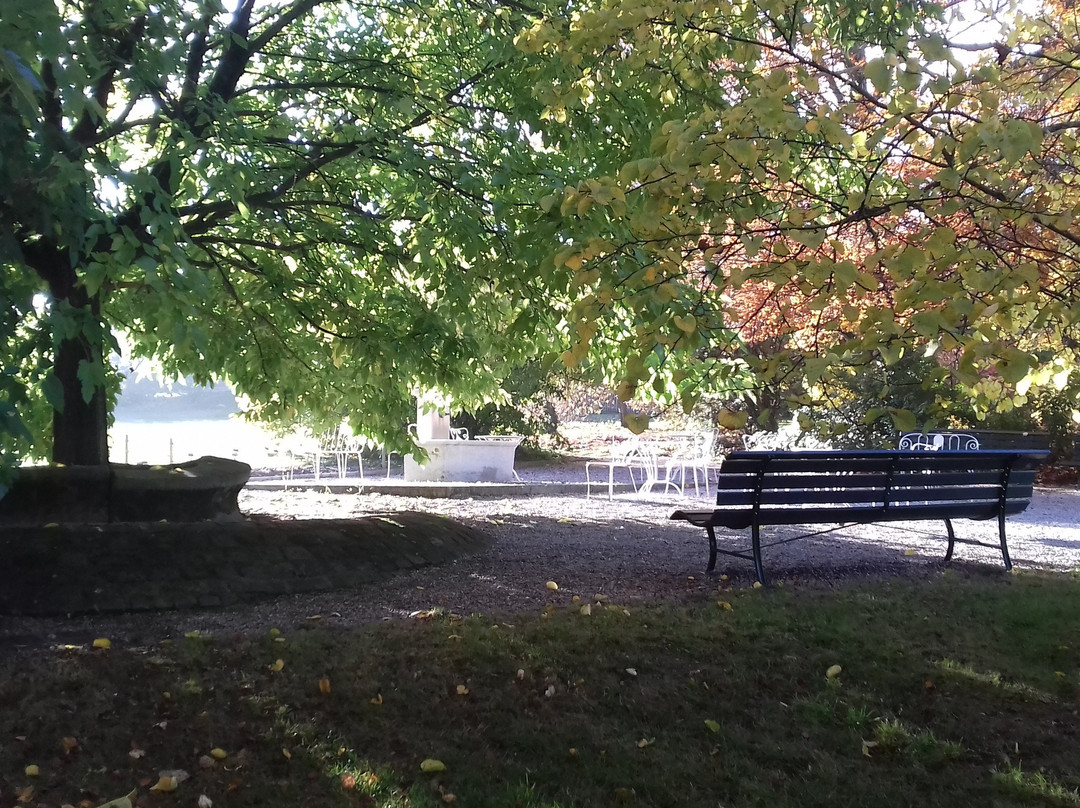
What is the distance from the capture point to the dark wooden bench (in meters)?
5.90

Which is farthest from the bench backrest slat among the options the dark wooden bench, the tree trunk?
the tree trunk

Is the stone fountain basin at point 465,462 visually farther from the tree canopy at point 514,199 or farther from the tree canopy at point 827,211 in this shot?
the tree canopy at point 827,211

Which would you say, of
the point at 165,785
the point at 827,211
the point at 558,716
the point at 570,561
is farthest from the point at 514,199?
the point at 165,785

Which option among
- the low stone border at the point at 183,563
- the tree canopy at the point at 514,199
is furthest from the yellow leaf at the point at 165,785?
the low stone border at the point at 183,563

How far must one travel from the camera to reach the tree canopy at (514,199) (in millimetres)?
2713

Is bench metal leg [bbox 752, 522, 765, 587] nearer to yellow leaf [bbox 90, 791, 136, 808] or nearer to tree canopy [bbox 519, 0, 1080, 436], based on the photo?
tree canopy [bbox 519, 0, 1080, 436]

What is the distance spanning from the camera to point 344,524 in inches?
249

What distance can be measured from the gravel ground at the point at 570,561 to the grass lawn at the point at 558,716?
1.42 feet

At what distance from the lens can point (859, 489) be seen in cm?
635

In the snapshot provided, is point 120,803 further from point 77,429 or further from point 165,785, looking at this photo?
point 77,429

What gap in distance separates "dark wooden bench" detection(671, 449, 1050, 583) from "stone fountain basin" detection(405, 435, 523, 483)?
7358 millimetres

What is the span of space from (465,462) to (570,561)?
7.10 metres

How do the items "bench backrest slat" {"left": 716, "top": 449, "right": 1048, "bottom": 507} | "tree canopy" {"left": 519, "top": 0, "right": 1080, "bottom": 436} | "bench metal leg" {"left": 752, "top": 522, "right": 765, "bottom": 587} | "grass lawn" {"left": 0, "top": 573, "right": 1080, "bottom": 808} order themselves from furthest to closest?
"bench backrest slat" {"left": 716, "top": 449, "right": 1048, "bottom": 507} → "bench metal leg" {"left": 752, "top": 522, "right": 765, "bottom": 587} → "grass lawn" {"left": 0, "top": 573, "right": 1080, "bottom": 808} → "tree canopy" {"left": 519, "top": 0, "right": 1080, "bottom": 436}

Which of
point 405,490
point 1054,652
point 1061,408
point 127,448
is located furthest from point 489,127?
point 1061,408
